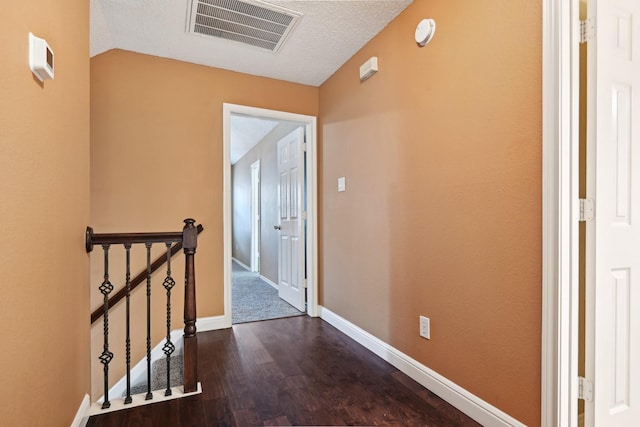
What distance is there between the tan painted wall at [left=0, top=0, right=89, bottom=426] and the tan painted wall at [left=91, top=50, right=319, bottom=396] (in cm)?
108

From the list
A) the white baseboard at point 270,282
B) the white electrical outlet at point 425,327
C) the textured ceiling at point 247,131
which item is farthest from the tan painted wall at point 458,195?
the textured ceiling at point 247,131

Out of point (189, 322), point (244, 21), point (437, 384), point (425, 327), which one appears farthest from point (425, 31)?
point (189, 322)

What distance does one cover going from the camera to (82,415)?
1571 mm

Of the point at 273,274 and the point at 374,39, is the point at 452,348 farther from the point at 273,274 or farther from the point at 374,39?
the point at 273,274

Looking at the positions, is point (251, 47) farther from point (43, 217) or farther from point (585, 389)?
point (585, 389)

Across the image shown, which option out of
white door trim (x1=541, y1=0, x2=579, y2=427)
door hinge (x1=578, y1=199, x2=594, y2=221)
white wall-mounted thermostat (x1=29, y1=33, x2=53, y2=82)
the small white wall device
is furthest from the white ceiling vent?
door hinge (x1=578, y1=199, x2=594, y2=221)

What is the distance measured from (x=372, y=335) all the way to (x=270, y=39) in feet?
8.00

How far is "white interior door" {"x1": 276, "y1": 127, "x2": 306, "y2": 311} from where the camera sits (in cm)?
353

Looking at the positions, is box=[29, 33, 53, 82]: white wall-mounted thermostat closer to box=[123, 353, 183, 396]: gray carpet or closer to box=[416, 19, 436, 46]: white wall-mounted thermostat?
box=[416, 19, 436, 46]: white wall-mounted thermostat

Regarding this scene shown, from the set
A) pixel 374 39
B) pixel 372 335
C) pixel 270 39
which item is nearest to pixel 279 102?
pixel 270 39

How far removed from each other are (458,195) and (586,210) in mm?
560
